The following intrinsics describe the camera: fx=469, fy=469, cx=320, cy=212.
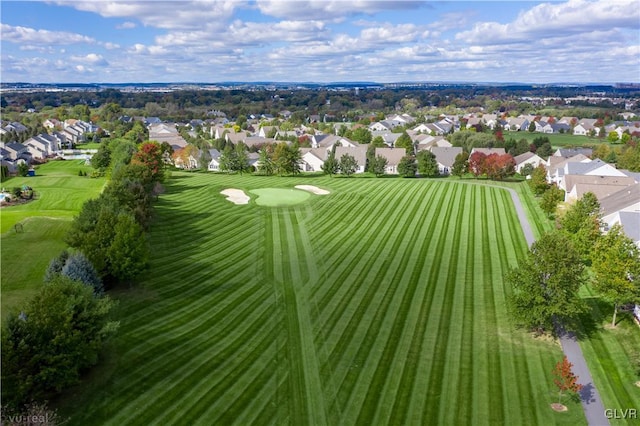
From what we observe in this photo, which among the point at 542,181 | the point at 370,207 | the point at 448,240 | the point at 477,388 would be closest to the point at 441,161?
the point at 542,181

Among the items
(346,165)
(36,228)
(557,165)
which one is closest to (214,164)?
(346,165)

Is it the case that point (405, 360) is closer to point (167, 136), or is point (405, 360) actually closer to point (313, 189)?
point (313, 189)

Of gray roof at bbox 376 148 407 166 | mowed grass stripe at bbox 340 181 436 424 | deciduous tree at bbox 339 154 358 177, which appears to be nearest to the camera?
mowed grass stripe at bbox 340 181 436 424

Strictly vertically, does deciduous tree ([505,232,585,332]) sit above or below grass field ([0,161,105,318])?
above

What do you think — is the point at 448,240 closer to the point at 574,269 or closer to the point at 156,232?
the point at 574,269

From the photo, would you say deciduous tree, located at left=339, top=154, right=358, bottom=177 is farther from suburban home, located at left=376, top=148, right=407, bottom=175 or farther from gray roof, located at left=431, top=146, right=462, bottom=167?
gray roof, located at left=431, top=146, right=462, bottom=167

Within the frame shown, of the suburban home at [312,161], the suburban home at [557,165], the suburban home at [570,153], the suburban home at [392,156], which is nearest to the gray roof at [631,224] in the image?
the suburban home at [557,165]

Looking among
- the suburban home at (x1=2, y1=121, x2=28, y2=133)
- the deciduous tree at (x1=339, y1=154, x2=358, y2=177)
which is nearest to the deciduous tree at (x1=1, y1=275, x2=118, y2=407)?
the deciduous tree at (x1=339, y1=154, x2=358, y2=177)

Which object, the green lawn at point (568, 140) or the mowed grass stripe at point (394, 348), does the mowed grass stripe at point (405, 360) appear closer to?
the mowed grass stripe at point (394, 348)
